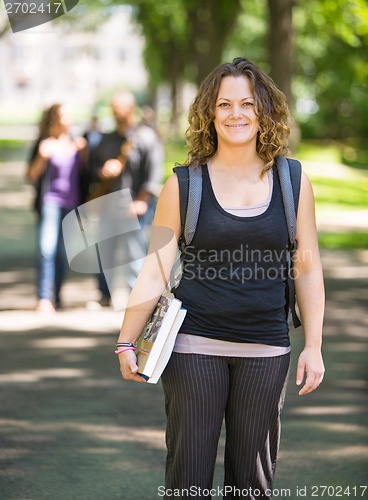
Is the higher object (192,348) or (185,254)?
(185,254)

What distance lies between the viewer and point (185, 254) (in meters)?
3.47

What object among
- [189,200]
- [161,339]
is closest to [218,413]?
[161,339]

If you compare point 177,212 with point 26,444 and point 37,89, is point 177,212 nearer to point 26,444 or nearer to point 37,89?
point 26,444

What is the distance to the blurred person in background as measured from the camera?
940cm

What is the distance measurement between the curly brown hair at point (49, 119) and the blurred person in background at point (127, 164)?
460 millimetres

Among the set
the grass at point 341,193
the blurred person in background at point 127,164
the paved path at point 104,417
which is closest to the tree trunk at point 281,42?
the grass at point 341,193

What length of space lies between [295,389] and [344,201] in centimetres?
1469

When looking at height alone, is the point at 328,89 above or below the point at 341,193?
above

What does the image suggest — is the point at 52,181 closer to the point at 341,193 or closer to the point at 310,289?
the point at 310,289

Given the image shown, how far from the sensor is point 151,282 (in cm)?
349

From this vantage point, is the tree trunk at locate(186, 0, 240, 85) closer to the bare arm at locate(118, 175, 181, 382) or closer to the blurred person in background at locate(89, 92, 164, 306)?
the blurred person in background at locate(89, 92, 164, 306)

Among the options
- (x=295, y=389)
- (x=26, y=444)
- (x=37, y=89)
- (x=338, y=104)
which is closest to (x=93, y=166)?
(x=295, y=389)

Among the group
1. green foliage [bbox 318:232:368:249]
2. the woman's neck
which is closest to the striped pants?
the woman's neck

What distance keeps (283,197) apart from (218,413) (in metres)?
0.74
